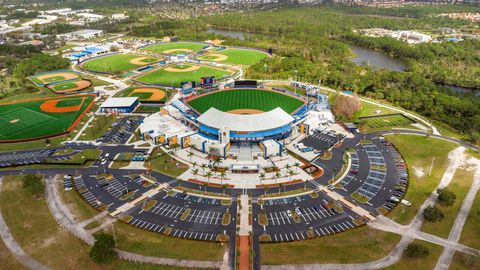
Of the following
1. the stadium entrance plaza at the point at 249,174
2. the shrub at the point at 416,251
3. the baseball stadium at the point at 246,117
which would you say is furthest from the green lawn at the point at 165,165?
the shrub at the point at 416,251

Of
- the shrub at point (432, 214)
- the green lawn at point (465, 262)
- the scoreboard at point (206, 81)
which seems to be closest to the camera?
the green lawn at point (465, 262)

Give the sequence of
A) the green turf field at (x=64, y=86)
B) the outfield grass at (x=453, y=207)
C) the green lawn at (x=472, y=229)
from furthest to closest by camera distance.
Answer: the green turf field at (x=64, y=86) → the outfield grass at (x=453, y=207) → the green lawn at (x=472, y=229)

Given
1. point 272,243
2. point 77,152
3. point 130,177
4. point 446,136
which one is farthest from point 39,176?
point 446,136

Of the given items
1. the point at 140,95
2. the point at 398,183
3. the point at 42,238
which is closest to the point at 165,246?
the point at 42,238

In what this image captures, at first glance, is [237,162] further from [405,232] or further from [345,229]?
[405,232]

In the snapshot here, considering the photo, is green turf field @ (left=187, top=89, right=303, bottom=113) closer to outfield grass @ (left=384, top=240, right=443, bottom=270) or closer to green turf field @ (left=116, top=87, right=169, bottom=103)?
green turf field @ (left=116, top=87, right=169, bottom=103)

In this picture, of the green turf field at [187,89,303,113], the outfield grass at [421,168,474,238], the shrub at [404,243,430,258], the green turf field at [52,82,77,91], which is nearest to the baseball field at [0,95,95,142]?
the green turf field at [52,82,77,91]

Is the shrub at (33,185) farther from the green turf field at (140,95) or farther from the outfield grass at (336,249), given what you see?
the green turf field at (140,95)
